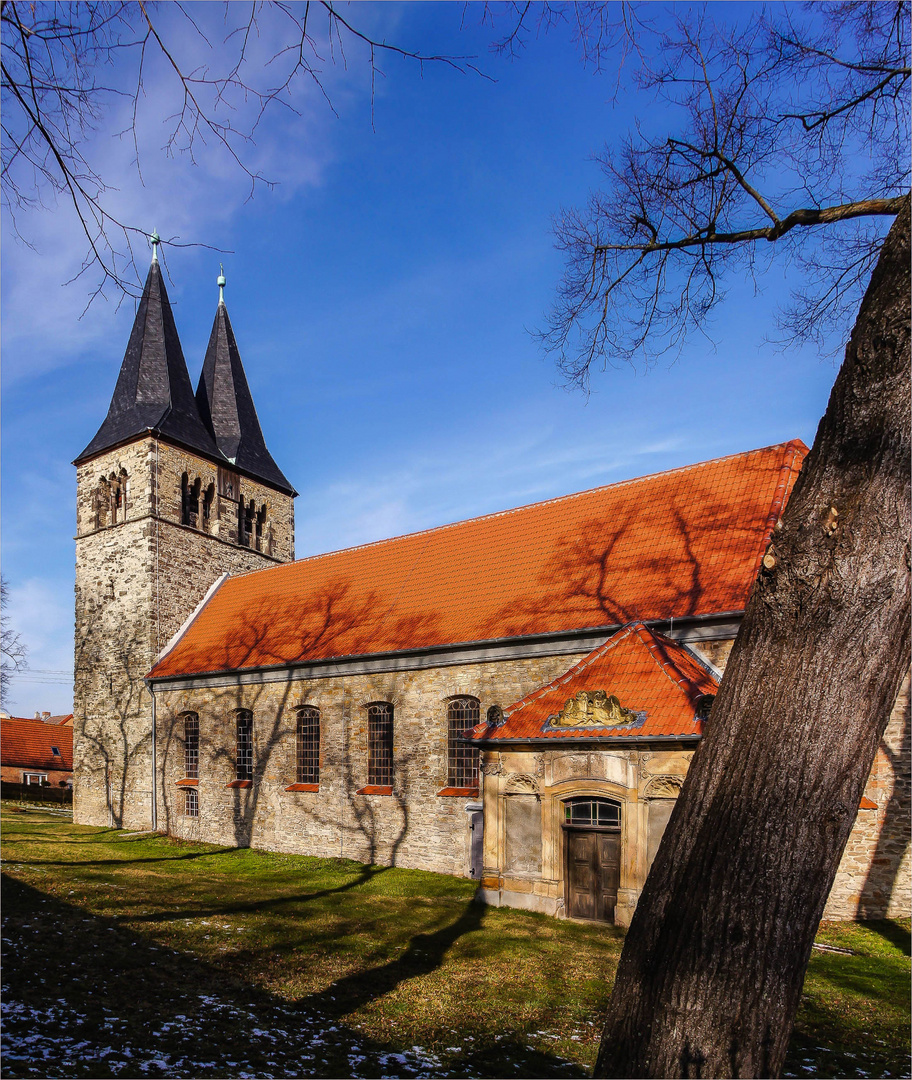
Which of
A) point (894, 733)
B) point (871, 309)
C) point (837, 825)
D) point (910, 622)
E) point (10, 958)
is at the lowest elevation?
point (10, 958)

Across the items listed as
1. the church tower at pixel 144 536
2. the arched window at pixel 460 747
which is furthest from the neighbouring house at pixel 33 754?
the arched window at pixel 460 747

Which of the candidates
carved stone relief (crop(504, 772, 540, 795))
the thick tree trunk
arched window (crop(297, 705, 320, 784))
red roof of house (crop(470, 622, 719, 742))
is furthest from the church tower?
the thick tree trunk

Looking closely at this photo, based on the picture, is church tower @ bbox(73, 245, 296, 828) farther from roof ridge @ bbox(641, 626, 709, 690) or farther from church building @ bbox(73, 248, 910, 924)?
roof ridge @ bbox(641, 626, 709, 690)

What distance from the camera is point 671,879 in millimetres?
2680

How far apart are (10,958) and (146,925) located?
2.44m

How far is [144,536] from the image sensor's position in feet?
82.0

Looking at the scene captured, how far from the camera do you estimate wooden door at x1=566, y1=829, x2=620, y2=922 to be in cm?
1200

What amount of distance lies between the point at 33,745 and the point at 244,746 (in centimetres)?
3187

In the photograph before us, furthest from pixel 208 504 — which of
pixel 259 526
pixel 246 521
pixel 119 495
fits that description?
pixel 119 495

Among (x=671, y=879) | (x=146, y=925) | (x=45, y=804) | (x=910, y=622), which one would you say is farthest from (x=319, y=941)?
(x=45, y=804)

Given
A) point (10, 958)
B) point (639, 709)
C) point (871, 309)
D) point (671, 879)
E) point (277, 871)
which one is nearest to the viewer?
point (671, 879)

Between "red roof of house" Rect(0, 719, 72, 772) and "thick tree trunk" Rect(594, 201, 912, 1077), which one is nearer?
"thick tree trunk" Rect(594, 201, 912, 1077)

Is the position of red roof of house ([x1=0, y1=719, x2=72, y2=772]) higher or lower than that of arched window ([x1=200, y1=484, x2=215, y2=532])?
lower

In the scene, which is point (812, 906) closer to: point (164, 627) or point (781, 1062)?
point (781, 1062)
